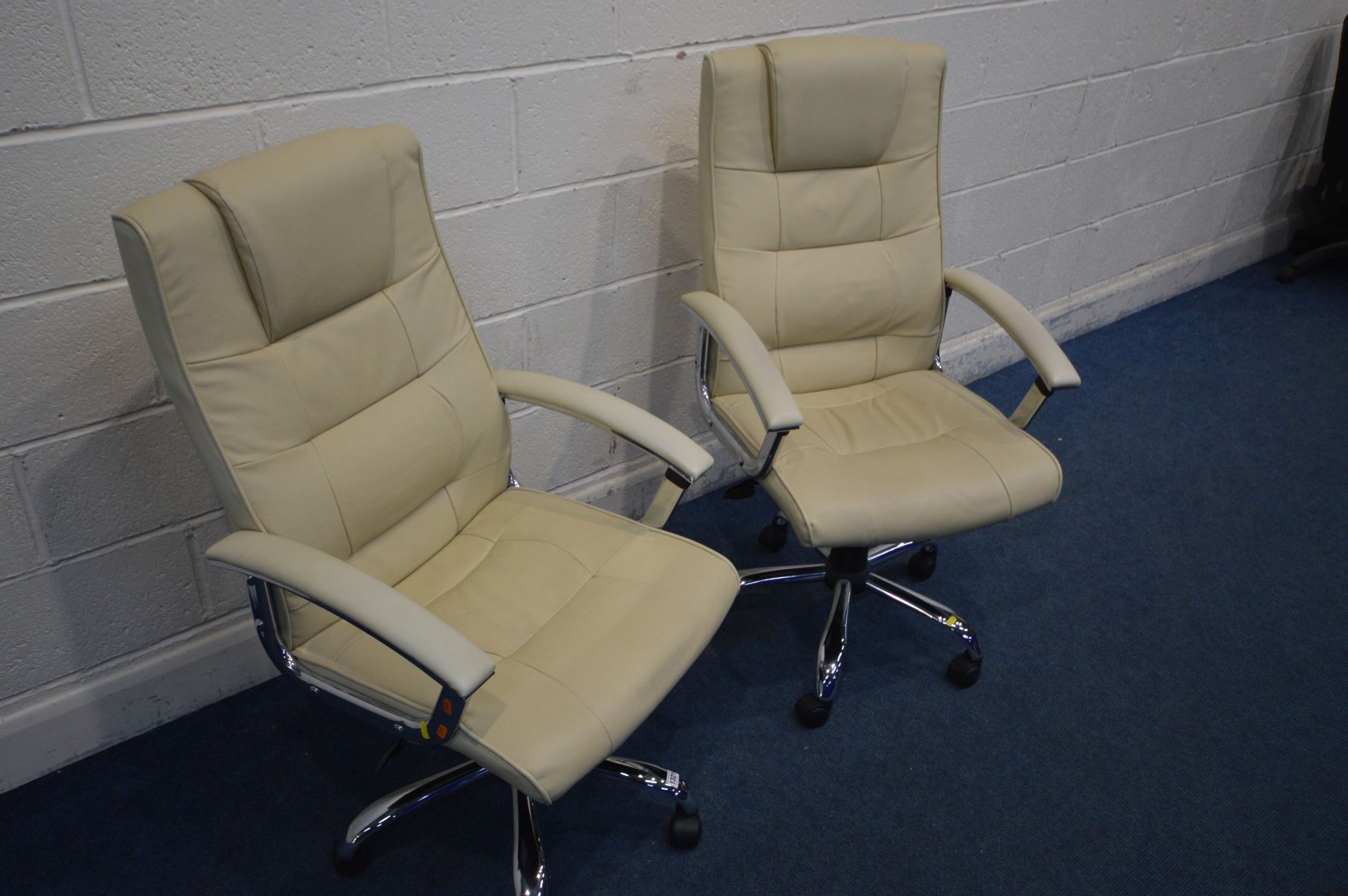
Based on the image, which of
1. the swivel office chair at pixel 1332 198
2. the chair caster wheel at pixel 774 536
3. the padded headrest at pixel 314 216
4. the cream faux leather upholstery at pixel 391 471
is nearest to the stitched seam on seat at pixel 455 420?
the cream faux leather upholstery at pixel 391 471

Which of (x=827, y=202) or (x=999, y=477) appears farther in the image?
(x=827, y=202)

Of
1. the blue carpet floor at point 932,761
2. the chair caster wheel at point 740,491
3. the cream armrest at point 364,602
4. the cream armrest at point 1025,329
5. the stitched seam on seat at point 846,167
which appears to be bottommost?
the blue carpet floor at point 932,761

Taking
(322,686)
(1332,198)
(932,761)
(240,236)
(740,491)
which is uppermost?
(240,236)

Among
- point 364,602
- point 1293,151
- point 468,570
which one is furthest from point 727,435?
point 1293,151

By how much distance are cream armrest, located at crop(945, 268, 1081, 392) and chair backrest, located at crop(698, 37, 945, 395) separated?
0.07 metres

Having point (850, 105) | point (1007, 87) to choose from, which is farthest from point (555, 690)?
point (1007, 87)

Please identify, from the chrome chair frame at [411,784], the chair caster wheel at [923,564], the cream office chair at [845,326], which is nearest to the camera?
the chrome chair frame at [411,784]

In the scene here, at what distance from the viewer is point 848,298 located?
1990mm

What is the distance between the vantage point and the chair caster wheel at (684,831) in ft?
5.42

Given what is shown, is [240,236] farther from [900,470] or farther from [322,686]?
[900,470]

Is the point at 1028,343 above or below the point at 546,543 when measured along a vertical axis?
above

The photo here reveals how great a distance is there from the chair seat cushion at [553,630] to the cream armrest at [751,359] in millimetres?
246

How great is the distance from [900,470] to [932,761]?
21.3 inches

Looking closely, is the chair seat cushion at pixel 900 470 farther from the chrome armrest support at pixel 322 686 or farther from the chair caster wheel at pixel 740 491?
the chrome armrest support at pixel 322 686
